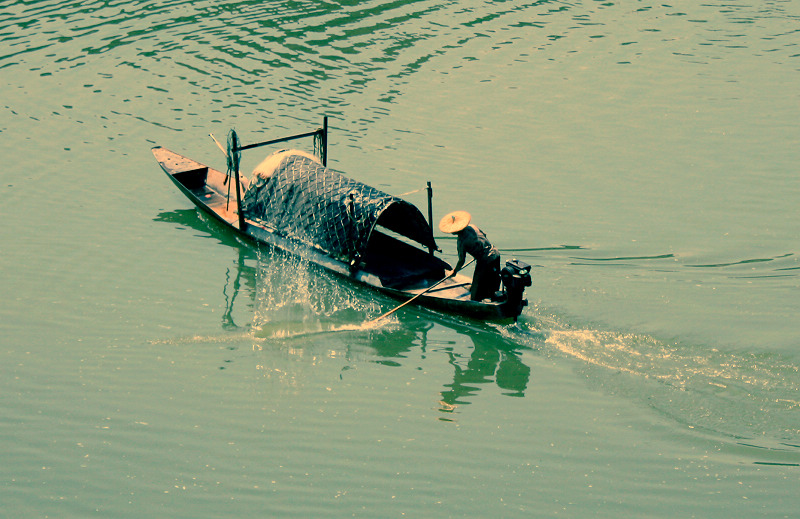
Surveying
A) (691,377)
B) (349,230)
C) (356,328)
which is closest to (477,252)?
(356,328)

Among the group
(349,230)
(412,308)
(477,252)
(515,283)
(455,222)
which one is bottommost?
(412,308)

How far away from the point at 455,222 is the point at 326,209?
112 inches

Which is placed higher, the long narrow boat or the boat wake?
the long narrow boat

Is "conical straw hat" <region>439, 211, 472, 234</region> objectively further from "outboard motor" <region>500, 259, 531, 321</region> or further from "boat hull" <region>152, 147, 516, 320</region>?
"boat hull" <region>152, 147, 516, 320</region>

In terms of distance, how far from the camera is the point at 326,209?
1433 cm

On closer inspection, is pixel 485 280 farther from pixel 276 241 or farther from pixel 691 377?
pixel 276 241

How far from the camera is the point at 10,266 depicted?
14.5m

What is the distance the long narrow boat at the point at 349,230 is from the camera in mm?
13164

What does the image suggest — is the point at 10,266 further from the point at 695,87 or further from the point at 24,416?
the point at 695,87

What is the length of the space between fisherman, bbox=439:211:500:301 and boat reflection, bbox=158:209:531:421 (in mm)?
637

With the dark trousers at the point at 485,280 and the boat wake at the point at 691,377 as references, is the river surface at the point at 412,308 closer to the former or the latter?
the boat wake at the point at 691,377

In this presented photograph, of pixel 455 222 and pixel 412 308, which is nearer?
pixel 455 222

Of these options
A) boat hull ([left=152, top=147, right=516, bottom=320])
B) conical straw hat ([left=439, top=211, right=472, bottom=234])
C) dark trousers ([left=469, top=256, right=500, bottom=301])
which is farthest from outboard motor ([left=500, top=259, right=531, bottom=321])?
conical straw hat ([left=439, top=211, right=472, bottom=234])

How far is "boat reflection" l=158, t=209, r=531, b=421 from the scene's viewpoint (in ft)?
39.6
